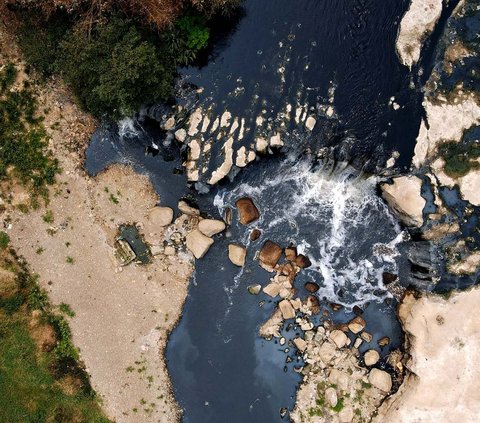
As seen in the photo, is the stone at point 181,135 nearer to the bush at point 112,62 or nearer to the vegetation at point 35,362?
the bush at point 112,62

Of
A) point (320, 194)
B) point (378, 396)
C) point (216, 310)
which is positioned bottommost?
point (378, 396)

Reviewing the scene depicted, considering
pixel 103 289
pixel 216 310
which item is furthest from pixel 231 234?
pixel 103 289

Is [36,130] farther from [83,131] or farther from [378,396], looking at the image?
[378,396]

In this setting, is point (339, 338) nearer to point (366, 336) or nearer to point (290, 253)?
point (366, 336)

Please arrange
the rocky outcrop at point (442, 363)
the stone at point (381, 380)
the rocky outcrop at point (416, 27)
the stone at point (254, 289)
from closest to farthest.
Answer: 1. the rocky outcrop at point (442, 363)
2. the rocky outcrop at point (416, 27)
3. the stone at point (381, 380)
4. the stone at point (254, 289)

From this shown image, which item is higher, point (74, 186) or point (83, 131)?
point (83, 131)

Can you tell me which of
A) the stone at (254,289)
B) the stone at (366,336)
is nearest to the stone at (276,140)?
the stone at (254,289)

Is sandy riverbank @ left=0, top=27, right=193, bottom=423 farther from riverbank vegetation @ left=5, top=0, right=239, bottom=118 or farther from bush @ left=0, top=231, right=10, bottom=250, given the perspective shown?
riverbank vegetation @ left=5, top=0, right=239, bottom=118
